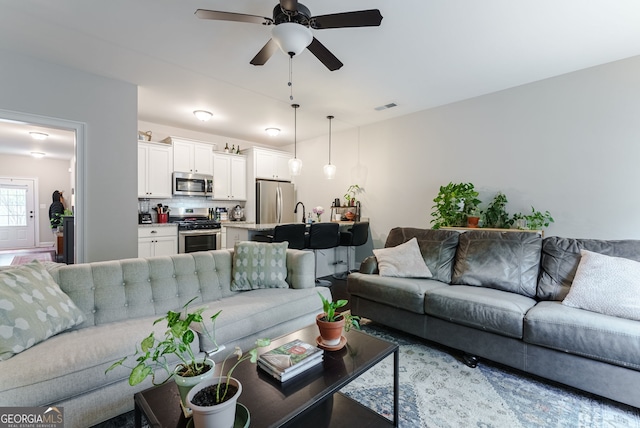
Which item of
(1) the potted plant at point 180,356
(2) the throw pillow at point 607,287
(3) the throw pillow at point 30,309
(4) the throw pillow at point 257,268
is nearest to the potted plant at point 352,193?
(4) the throw pillow at point 257,268

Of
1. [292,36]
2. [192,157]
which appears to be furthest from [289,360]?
[192,157]

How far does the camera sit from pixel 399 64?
10.0 feet

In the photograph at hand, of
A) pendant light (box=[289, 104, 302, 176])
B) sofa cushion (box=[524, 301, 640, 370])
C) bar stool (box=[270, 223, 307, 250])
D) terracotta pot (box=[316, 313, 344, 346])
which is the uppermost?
pendant light (box=[289, 104, 302, 176])

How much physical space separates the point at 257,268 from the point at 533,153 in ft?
11.8

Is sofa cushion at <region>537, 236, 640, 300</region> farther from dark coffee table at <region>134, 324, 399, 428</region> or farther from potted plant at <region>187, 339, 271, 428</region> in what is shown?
potted plant at <region>187, 339, 271, 428</region>

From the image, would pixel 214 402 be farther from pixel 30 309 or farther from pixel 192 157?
pixel 192 157

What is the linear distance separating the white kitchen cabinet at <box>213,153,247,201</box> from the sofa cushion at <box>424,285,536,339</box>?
4.66 meters

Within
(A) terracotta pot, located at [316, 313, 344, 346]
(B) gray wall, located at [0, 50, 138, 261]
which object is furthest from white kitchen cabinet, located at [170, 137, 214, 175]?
(A) terracotta pot, located at [316, 313, 344, 346]

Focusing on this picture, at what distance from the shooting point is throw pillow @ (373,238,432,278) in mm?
2834

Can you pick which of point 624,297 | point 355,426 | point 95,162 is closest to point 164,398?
point 355,426

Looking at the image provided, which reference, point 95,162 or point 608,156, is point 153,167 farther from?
point 608,156

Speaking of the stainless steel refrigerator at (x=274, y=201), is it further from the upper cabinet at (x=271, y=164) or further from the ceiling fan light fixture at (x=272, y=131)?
the ceiling fan light fixture at (x=272, y=131)

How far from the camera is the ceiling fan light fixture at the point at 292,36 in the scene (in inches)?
75.5

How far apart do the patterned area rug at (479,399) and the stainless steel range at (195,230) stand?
13.3ft
